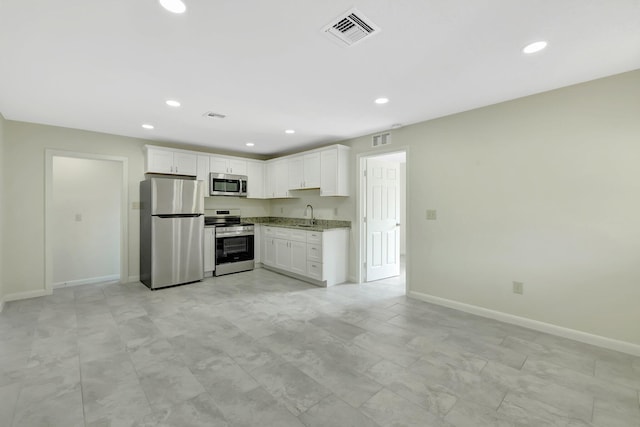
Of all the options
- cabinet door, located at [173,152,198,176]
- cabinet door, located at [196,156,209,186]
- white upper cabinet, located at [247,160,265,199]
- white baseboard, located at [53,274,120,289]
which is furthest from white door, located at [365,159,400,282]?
white baseboard, located at [53,274,120,289]

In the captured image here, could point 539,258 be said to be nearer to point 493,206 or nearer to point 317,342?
point 493,206

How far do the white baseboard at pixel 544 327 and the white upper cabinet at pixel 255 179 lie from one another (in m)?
4.02

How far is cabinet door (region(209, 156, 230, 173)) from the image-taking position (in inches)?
213

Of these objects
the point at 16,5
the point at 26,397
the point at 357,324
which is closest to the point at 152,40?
the point at 16,5

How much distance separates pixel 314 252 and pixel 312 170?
155cm

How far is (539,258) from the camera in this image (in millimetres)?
2936

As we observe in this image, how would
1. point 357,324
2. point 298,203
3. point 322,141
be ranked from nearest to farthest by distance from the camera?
1. point 357,324
2. point 322,141
3. point 298,203

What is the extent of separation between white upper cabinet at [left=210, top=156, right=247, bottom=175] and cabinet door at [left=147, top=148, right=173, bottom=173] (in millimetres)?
750

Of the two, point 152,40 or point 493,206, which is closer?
point 152,40

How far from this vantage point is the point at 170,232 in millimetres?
4473

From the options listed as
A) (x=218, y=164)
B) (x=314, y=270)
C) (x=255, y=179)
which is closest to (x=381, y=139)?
(x=314, y=270)

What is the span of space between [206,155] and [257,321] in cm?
353

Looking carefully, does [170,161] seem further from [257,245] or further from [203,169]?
[257,245]

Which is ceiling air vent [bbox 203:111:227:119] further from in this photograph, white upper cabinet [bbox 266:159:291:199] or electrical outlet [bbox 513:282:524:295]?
electrical outlet [bbox 513:282:524:295]
